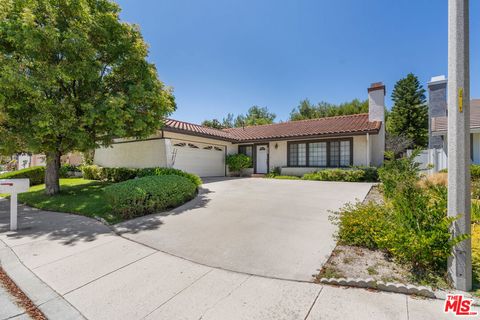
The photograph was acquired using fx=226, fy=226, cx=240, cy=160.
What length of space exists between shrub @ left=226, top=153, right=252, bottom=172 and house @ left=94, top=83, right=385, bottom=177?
1.56 feet

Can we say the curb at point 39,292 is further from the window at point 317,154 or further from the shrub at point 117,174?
the window at point 317,154

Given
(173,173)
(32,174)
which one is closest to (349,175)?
Result: (173,173)

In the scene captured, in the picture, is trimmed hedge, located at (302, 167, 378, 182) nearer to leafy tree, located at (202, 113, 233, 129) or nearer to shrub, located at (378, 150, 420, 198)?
shrub, located at (378, 150, 420, 198)

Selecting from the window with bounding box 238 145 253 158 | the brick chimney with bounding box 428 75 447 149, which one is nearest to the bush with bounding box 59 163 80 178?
the window with bounding box 238 145 253 158

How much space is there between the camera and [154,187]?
6953mm

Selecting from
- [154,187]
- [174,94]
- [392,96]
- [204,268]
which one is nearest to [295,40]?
[174,94]

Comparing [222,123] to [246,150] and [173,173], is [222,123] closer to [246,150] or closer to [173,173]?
[246,150]

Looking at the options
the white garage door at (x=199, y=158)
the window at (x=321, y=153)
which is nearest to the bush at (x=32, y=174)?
the white garage door at (x=199, y=158)

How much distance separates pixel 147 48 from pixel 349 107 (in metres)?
34.4

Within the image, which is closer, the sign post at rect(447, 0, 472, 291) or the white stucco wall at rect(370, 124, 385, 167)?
the sign post at rect(447, 0, 472, 291)

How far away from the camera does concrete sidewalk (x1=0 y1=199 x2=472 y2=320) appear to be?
2.46 metres

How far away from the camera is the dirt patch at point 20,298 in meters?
2.58

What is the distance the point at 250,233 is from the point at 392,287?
2.68 metres

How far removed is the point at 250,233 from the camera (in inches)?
193
